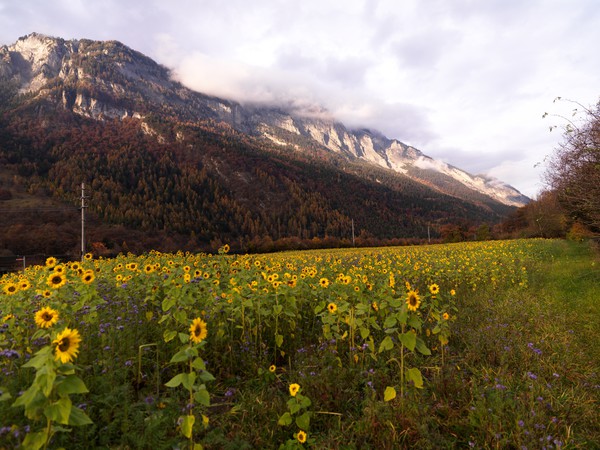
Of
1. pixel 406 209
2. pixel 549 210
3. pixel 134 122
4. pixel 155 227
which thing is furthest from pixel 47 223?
pixel 406 209

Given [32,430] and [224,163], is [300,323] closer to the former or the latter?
[32,430]

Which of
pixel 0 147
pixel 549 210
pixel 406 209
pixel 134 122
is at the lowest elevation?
pixel 549 210

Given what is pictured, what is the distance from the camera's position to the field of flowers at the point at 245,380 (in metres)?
2.38

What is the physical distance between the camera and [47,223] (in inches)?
2248

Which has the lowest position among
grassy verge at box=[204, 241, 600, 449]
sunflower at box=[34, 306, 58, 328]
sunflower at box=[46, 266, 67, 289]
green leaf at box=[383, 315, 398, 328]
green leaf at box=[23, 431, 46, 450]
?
grassy verge at box=[204, 241, 600, 449]

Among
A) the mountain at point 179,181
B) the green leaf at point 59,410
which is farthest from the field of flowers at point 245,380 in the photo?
the mountain at point 179,181

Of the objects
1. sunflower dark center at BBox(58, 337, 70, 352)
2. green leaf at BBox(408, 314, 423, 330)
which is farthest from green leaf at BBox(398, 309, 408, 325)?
sunflower dark center at BBox(58, 337, 70, 352)

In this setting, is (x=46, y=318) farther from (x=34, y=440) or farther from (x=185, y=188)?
(x=185, y=188)

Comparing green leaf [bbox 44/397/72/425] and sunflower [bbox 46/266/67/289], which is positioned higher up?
sunflower [bbox 46/266/67/289]

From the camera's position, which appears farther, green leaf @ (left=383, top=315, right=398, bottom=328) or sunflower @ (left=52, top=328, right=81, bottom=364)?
green leaf @ (left=383, top=315, right=398, bottom=328)

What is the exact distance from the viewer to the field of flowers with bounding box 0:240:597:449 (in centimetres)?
238

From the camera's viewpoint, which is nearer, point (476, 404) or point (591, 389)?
point (476, 404)

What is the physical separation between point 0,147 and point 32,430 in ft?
416

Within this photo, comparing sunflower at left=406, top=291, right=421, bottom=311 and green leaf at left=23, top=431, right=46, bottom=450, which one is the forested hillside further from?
green leaf at left=23, top=431, right=46, bottom=450
